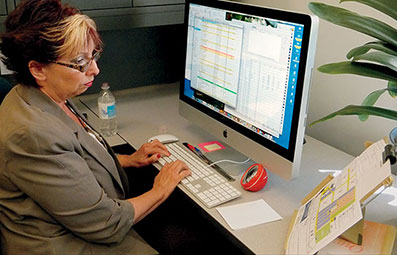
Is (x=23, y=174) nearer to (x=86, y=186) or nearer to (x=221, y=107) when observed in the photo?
(x=86, y=186)

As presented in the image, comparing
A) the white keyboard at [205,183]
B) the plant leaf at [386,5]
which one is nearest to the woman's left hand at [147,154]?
the white keyboard at [205,183]

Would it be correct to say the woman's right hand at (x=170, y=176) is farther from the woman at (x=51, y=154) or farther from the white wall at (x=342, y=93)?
the white wall at (x=342, y=93)

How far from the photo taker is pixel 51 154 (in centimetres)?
119

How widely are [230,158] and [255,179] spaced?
0.74ft

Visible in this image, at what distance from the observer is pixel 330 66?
1.21 meters

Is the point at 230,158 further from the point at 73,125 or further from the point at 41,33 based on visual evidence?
the point at 41,33

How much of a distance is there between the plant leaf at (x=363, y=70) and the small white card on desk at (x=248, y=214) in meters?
0.43

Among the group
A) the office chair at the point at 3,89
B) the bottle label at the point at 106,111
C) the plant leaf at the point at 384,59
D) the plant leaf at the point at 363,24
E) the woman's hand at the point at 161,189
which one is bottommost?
the woman's hand at the point at 161,189

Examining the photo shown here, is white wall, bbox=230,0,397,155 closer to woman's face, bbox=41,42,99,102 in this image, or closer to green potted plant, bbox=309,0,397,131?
green potted plant, bbox=309,0,397,131

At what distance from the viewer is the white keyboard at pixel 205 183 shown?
137cm

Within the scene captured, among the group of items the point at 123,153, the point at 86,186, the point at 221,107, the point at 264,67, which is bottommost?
the point at 123,153

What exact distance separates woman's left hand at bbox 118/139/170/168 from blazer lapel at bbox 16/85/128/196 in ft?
0.57

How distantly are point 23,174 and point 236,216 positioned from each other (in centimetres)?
59

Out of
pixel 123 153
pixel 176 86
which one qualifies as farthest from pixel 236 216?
pixel 176 86
